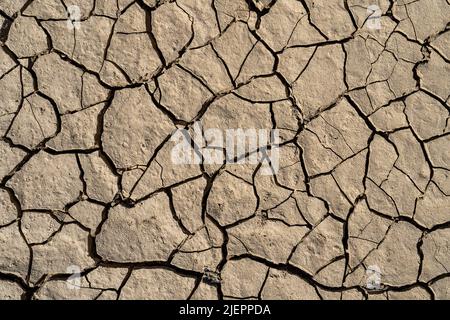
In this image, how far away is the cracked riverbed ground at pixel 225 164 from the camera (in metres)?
2.89

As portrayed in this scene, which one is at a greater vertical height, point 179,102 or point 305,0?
point 305,0

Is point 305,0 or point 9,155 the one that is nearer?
point 9,155

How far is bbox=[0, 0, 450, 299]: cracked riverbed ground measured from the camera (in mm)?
2889

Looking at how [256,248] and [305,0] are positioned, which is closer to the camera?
[256,248]

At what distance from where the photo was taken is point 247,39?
3133 mm

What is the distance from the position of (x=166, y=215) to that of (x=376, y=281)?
1.16 meters

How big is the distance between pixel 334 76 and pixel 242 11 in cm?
63

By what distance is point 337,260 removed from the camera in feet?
9.79

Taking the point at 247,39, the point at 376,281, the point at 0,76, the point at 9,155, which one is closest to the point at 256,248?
the point at 376,281

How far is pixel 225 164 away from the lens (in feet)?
9.91
